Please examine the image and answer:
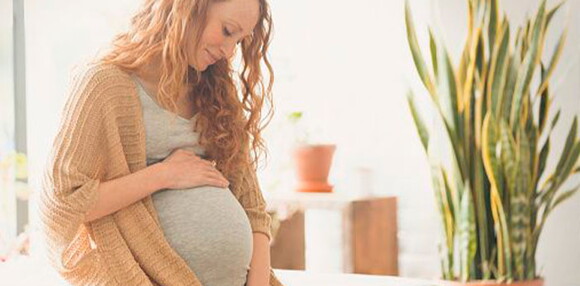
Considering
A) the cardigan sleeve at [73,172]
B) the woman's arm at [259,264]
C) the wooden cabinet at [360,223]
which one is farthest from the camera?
the wooden cabinet at [360,223]

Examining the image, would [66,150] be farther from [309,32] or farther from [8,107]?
[8,107]

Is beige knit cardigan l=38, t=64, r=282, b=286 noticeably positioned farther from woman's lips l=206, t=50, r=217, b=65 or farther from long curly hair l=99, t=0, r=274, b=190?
woman's lips l=206, t=50, r=217, b=65

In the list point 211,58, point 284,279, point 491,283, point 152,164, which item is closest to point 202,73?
point 211,58

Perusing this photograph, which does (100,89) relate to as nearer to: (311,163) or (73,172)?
(73,172)

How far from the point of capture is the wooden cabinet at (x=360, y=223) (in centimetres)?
358

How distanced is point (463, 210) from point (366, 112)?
149 centimetres

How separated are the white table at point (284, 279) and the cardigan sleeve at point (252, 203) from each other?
48cm

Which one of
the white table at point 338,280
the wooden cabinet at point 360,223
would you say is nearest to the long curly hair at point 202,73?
the white table at point 338,280

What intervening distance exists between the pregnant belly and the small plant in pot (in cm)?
186

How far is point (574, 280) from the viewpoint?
3.34 meters

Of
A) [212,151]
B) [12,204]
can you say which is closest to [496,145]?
[212,151]

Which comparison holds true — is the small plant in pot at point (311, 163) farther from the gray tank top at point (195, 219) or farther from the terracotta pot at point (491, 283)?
the gray tank top at point (195, 219)

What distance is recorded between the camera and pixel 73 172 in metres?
1.64

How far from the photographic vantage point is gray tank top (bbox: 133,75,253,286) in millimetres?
1785
